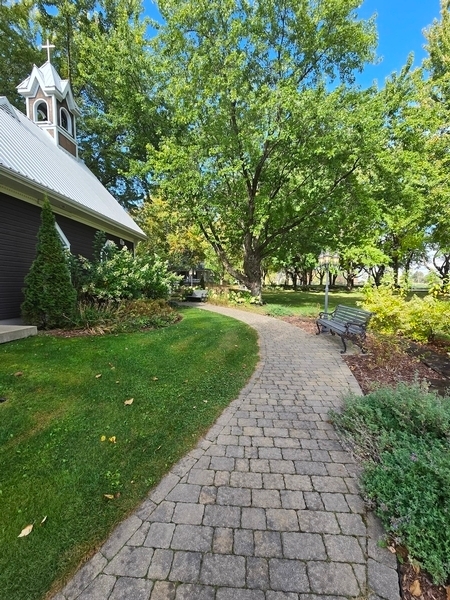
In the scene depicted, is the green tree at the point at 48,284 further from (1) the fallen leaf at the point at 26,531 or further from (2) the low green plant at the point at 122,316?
(1) the fallen leaf at the point at 26,531

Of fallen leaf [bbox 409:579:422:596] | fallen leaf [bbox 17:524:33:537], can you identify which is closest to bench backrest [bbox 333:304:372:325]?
fallen leaf [bbox 409:579:422:596]

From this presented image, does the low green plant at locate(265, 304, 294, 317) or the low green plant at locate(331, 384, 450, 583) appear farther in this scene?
the low green plant at locate(265, 304, 294, 317)

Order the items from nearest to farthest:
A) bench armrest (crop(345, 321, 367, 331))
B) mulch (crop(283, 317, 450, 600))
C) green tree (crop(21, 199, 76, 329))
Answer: mulch (crop(283, 317, 450, 600))
bench armrest (crop(345, 321, 367, 331))
green tree (crop(21, 199, 76, 329))

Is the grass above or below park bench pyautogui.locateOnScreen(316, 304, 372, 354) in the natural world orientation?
below

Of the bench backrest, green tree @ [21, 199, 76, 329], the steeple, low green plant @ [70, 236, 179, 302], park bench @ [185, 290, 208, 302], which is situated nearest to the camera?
the bench backrest

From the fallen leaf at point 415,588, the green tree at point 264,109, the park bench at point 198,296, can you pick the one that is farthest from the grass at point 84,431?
the park bench at point 198,296

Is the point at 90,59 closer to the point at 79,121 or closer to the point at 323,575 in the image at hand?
the point at 79,121

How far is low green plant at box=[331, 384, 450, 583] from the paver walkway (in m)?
0.16

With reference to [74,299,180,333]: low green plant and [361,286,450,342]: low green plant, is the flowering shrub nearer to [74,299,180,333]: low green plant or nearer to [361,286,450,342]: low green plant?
[74,299,180,333]: low green plant

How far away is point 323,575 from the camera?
5.22 feet

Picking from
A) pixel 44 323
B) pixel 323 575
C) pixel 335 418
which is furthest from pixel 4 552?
pixel 44 323

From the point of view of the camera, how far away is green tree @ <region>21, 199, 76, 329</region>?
6.39m

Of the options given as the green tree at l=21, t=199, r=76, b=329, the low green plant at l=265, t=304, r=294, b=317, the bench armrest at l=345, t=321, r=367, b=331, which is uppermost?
the green tree at l=21, t=199, r=76, b=329

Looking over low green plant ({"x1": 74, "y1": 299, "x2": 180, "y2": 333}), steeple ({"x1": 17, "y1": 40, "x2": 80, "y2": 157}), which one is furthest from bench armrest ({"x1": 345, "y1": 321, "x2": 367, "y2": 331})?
steeple ({"x1": 17, "y1": 40, "x2": 80, "y2": 157})
